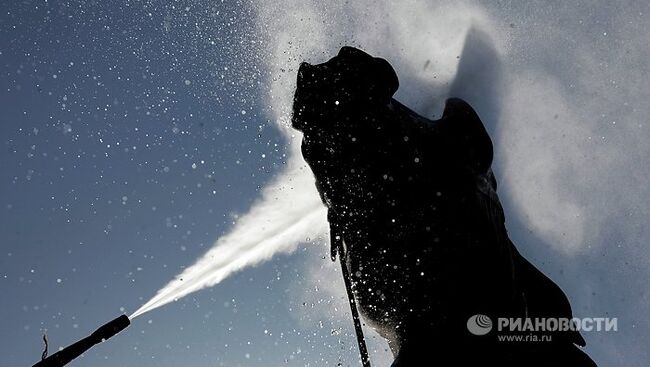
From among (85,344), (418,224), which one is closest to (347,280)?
(418,224)

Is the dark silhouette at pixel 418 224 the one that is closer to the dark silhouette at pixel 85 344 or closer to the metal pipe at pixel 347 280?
the metal pipe at pixel 347 280

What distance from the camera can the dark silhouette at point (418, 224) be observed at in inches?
140

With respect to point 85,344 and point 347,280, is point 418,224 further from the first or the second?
point 85,344

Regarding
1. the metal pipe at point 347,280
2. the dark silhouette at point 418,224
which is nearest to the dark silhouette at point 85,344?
the metal pipe at point 347,280

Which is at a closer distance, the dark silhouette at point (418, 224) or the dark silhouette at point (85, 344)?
the dark silhouette at point (418, 224)

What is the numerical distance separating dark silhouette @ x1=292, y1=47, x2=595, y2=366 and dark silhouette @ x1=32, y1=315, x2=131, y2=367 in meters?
3.12

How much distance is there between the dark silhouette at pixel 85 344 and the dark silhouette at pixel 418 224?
10.2 feet

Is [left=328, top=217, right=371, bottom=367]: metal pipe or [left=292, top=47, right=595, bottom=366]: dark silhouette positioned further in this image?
[left=328, top=217, right=371, bottom=367]: metal pipe

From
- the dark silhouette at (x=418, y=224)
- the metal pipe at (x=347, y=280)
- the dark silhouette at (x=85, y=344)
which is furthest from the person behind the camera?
the dark silhouette at (x=85, y=344)

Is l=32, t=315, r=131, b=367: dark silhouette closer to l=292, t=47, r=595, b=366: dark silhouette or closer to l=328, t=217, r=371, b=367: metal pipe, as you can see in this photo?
l=328, t=217, r=371, b=367: metal pipe

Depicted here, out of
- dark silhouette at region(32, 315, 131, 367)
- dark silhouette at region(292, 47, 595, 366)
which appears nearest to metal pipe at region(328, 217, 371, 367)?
dark silhouette at region(292, 47, 595, 366)

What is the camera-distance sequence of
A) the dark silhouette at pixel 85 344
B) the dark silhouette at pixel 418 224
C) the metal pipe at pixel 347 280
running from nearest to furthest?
1. the dark silhouette at pixel 418 224
2. the metal pipe at pixel 347 280
3. the dark silhouette at pixel 85 344

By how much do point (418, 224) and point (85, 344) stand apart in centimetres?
390

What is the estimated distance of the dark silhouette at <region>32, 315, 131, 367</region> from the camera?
5020 millimetres
